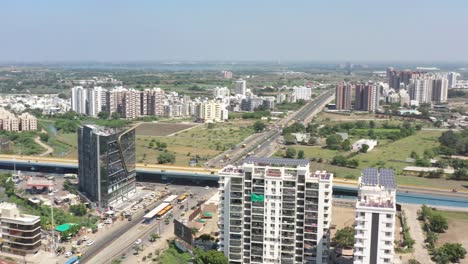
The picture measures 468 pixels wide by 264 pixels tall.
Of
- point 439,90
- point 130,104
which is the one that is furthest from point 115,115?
point 439,90

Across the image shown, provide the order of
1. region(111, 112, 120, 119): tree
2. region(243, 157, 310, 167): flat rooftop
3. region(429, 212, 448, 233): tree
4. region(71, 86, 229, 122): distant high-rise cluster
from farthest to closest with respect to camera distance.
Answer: region(71, 86, 229, 122): distant high-rise cluster
region(111, 112, 120, 119): tree
region(429, 212, 448, 233): tree
region(243, 157, 310, 167): flat rooftop

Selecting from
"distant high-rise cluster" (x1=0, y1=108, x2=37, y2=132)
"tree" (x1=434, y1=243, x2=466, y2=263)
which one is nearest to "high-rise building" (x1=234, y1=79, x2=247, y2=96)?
"distant high-rise cluster" (x1=0, y1=108, x2=37, y2=132)

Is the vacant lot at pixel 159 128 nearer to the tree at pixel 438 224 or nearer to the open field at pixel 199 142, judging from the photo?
the open field at pixel 199 142

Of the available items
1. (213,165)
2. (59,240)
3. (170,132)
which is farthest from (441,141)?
(59,240)

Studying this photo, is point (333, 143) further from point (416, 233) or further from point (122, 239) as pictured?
point (122, 239)

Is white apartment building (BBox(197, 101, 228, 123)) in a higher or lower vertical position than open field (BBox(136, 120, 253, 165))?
higher

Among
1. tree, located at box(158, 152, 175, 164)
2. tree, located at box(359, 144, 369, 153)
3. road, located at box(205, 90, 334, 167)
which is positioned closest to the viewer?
tree, located at box(158, 152, 175, 164)

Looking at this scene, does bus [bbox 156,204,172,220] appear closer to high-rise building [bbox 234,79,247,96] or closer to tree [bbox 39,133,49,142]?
tree [bbox 39,133,49,142]

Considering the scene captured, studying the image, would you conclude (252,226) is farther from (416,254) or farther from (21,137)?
(21,137)
